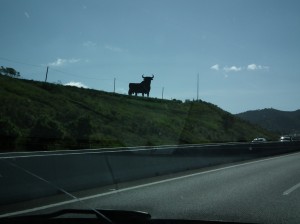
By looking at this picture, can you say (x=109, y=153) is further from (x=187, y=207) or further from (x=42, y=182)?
(x=187, y=207)

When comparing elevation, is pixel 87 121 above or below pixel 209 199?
above

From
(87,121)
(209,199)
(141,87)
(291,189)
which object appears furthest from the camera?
(141,87)

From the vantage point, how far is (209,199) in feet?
35.2

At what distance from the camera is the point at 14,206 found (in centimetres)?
929

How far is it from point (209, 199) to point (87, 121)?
2286 cm

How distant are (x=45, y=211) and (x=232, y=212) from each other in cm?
327

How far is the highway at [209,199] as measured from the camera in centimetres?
873

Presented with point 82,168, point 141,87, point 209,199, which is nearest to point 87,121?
point 82,168

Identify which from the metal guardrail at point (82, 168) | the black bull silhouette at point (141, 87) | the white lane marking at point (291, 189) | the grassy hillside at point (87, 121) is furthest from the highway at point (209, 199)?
the black bull silhouette at point (141, 87)

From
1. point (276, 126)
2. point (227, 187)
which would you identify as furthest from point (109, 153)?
point (276, 126)

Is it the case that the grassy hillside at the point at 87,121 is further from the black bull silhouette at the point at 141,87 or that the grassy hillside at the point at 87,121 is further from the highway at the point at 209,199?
the highway at the point at 209,199

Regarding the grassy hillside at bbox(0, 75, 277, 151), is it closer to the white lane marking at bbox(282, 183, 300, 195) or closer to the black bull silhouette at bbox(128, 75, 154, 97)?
the black bull silhouette at bbox(128, 75, 154, 97)

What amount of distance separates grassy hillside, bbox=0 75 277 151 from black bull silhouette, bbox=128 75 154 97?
4.47 m

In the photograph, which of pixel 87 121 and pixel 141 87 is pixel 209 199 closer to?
pixel 87 121
